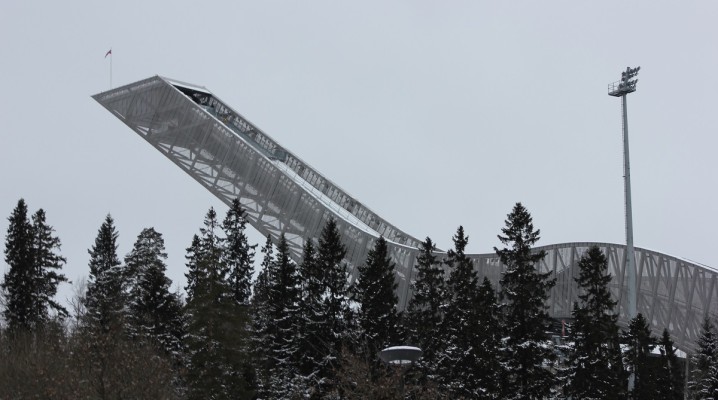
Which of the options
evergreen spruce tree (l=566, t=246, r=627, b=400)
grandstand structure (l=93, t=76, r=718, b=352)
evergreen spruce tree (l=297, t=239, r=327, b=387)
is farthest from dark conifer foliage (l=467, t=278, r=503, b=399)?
grandstand structure (l=93, t=76, r=718, b=352)

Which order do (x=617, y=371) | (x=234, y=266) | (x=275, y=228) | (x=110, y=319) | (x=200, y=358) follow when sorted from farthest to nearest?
(x=275, y=228) < (x=234, y=266) < (x=110, y=319) < (x=200, y=358) < (x=617, y=371)

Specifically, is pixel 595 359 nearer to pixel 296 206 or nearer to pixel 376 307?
pixel 376 307

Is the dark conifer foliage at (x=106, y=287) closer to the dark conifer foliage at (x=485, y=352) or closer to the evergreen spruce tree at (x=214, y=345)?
the evergreen spruce tree at (x=214, y=345)

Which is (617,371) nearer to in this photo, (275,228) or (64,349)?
(64,349)

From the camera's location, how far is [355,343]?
167ft

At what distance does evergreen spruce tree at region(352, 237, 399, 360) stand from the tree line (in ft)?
0.18

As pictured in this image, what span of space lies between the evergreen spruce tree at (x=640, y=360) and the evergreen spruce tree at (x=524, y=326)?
354cm

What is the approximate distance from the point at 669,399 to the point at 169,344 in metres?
25.5

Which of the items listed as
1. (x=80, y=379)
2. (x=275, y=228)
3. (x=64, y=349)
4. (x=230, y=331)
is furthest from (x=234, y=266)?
(x=80, y=379)

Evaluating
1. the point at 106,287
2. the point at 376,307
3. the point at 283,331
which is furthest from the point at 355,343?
the point at 106,287

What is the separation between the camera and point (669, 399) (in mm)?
47594

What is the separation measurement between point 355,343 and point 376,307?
2009 mm

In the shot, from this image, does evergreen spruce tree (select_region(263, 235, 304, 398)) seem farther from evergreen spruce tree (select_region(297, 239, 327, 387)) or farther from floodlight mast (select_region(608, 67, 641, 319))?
floodlight mast (select_region(608, 67, 641, 319))

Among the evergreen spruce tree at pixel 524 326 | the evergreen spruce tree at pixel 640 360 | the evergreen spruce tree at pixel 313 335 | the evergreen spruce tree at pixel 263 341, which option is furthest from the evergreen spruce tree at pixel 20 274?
the evergreen spruce tree at pixel 640 360
